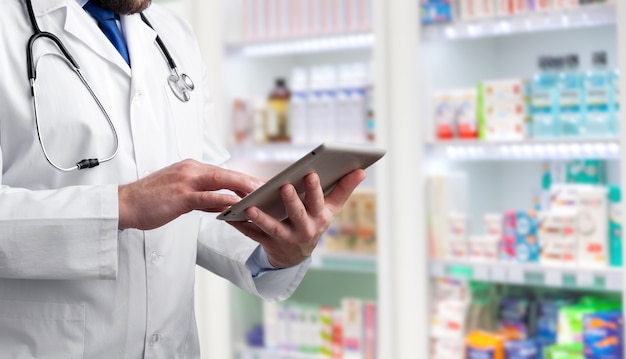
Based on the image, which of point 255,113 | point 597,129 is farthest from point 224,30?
point 597,129

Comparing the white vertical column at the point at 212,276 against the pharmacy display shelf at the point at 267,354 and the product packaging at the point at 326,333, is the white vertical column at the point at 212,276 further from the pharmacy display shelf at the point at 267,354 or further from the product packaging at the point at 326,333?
the product packaging at the point at 326,333

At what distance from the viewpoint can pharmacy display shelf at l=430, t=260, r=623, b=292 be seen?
8.64 ft

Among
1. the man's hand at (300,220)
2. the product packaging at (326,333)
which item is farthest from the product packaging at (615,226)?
the man's hand at (300,220)

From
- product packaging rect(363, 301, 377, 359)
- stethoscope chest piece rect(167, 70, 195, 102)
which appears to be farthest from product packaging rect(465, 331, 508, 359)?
stethoscope chest piece rect(167, 70, 195, 102)

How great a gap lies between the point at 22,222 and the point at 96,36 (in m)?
0.43

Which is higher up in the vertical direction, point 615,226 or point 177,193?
point 177,193

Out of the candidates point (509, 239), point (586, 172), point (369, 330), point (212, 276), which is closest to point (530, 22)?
point (586, 172)

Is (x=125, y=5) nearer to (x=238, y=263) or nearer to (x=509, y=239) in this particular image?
(x=238, y=263)

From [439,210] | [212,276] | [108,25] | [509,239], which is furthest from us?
[212,276]

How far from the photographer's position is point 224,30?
11.4 feet

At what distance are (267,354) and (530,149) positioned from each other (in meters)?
1.48

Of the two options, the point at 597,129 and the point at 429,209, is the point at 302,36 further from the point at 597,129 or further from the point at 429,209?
the point at 597,129

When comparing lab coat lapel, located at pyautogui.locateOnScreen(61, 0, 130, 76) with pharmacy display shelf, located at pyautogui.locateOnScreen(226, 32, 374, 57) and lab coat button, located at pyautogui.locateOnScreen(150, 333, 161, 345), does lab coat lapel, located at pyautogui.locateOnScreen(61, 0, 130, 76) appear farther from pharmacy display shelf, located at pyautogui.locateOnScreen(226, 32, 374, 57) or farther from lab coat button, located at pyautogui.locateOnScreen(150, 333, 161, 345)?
pharmacy display shelf, located at pyautogui.locateOnScreen(226, 32, 374, 57)

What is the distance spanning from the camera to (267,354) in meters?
3.43
